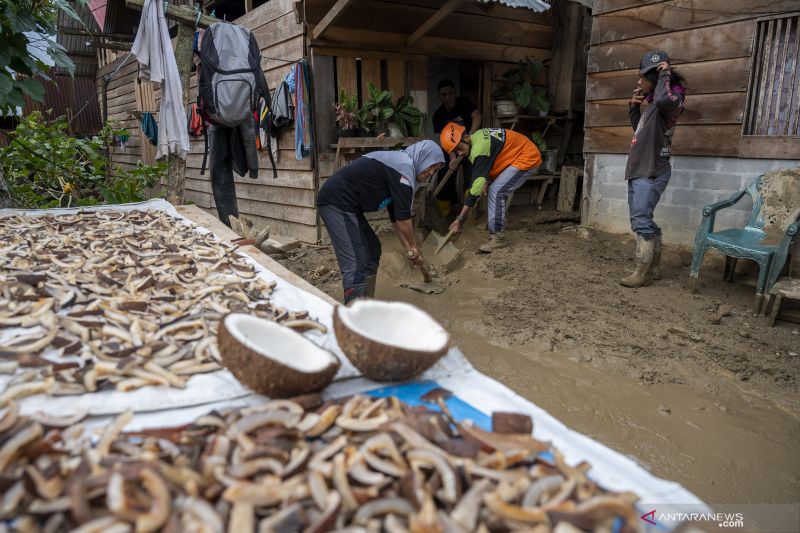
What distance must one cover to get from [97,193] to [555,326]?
6.19m

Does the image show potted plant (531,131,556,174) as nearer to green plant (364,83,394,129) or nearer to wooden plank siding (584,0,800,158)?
wooden plank siding (584,0,800,158)

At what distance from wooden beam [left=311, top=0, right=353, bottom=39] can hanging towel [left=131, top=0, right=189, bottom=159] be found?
1651mm

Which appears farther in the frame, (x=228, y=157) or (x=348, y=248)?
(x=228, y=157)

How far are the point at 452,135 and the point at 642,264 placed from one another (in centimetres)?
232

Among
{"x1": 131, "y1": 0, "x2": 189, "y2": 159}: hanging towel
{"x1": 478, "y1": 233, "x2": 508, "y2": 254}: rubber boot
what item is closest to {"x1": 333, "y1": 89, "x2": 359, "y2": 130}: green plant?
{"x1": 131, "y1": 0, "x2": 189, "y2": 159}: hanging towel

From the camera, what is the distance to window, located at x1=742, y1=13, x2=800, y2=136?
457 centimetres

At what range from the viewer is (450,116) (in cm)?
744

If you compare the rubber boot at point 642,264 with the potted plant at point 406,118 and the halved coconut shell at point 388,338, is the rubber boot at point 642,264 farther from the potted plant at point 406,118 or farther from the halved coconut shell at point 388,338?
the halved coconut shell at point 388,338

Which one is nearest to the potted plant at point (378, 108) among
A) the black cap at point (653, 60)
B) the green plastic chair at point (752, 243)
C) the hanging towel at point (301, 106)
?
the hanging towel at point (301, 106)

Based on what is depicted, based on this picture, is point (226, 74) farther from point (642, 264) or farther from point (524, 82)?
point (524, 82)

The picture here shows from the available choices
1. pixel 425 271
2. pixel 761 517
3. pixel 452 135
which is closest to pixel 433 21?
pixel 452 135

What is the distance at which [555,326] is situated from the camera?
13.6ft

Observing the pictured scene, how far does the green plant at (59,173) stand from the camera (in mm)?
6090

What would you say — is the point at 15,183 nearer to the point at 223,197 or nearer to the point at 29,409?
the point at 223,197
